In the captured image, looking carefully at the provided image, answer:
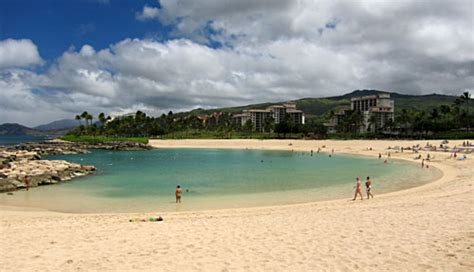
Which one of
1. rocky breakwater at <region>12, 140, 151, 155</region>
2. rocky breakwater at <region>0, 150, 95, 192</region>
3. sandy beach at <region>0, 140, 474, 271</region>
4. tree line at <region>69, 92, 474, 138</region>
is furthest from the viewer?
tree line at <region>69, 92, 474, 138</region>

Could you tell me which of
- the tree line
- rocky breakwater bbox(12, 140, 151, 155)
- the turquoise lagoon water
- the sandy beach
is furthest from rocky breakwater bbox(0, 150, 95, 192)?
the tree line

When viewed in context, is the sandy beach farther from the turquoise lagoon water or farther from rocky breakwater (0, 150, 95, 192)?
rocky breakwater (0, 150, 95, 192)

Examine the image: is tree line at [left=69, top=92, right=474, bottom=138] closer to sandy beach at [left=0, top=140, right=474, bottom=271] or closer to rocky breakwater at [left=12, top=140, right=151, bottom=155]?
rocky breakwater at [left=12, top=140, right=151, bottom=155]

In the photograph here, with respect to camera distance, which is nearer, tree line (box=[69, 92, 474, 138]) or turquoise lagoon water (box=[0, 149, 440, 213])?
turquoise lagoon water (box=[0, 149, 440, 213])

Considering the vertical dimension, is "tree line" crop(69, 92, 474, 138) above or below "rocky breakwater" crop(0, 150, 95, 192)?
above

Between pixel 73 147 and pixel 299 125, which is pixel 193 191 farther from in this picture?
pixel 299 125

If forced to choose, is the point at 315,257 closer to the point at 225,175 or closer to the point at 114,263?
the point at 114,263

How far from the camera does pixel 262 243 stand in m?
10.8

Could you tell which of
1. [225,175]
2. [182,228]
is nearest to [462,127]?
[225,175]

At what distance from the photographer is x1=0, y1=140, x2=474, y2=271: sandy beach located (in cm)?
877

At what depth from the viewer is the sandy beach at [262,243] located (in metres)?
8.77

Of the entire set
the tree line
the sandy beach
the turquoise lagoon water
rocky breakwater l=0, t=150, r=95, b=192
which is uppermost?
the tree line

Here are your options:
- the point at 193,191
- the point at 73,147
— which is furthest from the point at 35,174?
the point at 73,147

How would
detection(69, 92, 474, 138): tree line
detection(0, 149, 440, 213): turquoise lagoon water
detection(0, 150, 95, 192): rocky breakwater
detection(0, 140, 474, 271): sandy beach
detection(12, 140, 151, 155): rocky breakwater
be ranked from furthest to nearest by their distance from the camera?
detection(69, 92, 474, 138): tree line
detection(12, 140, 151, 155): rocky breakwater
detection(0, 150, 95, 192): rocky breakwater
detection(0, 149, 440, 213): turquoise lagoon water
detection(0, 140, 474, 271): sandy beach
